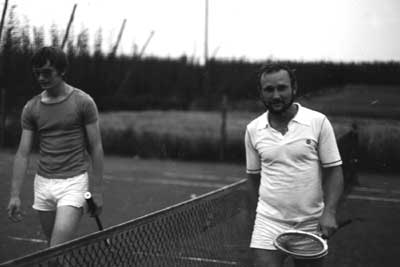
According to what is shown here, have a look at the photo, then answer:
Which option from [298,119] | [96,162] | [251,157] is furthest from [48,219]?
[298,119]

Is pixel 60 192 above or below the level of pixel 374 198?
above

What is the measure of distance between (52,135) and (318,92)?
6701 mm

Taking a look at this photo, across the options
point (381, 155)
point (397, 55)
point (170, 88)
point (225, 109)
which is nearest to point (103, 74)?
point (225, 109)

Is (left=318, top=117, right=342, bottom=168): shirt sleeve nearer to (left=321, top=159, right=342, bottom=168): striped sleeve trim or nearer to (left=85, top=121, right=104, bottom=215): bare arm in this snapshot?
(left=321, top=159, right=342, bottom=168): striped sleeve trim

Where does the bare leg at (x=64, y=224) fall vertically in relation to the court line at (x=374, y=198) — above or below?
above

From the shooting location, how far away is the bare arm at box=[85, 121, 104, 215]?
14.3ft

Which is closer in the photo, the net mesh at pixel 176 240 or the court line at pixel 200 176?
the net mesh at pixel 176 240

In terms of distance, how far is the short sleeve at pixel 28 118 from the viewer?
4.45 metres

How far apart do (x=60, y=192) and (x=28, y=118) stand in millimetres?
598

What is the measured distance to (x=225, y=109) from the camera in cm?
1831

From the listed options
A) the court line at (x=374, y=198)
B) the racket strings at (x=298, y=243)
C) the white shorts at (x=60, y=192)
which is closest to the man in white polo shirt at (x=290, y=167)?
the racket strings at (x=298, y=243)

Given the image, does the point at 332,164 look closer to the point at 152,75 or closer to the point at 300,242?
the point at 300,242

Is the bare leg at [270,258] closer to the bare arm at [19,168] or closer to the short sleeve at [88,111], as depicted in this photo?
the short sleeve at [88,111]

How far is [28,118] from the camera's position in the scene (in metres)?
4.46
